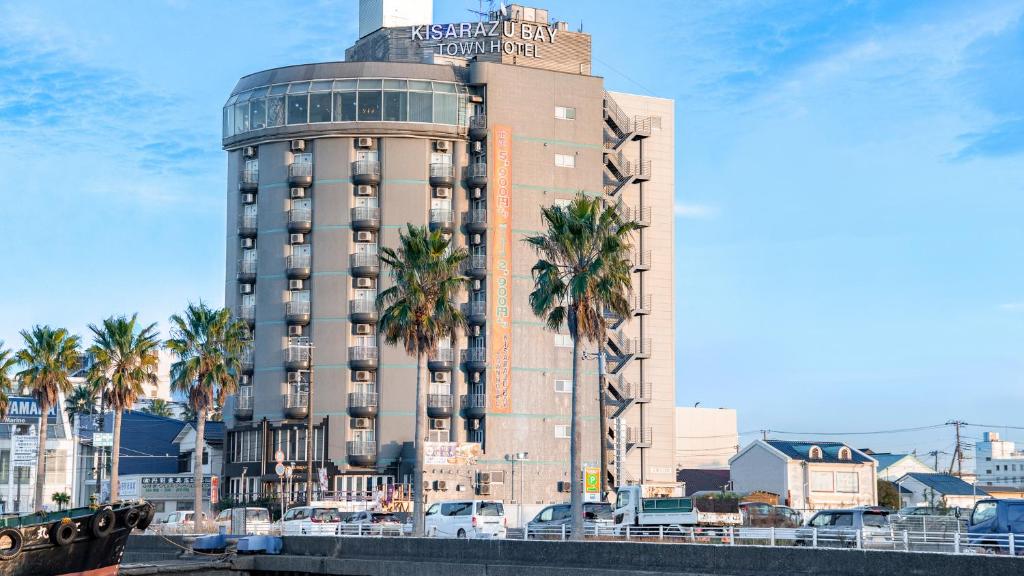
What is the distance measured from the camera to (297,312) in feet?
348

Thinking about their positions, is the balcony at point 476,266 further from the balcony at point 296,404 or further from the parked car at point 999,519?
the parked car at point 999,519

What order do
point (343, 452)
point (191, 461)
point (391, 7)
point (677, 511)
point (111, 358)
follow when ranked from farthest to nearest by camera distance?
point (191, 461)
point (391, 7)
point (343, 452)
point (111, 358)
point (677, 511)

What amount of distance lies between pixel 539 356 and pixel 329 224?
1973cm

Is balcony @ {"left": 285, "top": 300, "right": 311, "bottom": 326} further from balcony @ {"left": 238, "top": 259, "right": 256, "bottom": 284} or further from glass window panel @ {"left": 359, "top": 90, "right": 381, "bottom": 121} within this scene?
glass window panel @ {"left": 359, "top": 90, "right": 381, "bottom": 121}

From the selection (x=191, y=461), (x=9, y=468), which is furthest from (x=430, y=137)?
(x=9, y=468)

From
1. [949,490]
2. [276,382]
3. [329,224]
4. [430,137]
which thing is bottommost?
[949,490]

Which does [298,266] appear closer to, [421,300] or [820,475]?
[421,300]

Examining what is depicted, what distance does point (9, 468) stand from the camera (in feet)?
405

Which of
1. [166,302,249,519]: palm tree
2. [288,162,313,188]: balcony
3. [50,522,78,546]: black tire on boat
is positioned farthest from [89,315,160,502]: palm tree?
[50,522,78,546]: black tire on boat

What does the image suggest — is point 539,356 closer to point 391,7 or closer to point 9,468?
point 391,7

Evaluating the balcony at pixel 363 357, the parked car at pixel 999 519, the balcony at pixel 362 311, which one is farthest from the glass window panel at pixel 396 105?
the parked car at pixel 999 519

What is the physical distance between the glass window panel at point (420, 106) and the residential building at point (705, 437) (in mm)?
57427

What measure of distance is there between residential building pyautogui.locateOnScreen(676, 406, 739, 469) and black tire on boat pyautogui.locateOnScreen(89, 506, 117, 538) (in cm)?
10550

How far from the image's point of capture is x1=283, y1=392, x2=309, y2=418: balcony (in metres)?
104
